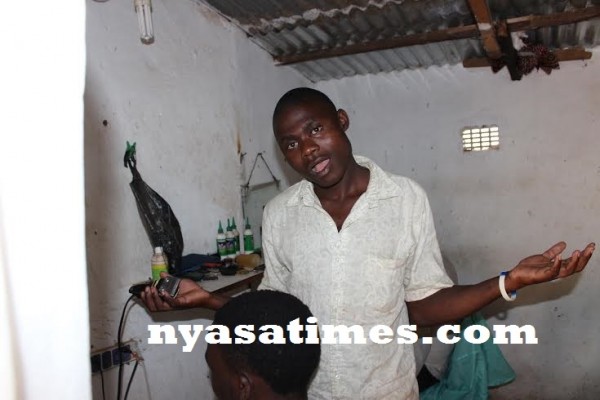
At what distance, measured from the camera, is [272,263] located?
1682 millimetres

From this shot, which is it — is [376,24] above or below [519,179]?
above

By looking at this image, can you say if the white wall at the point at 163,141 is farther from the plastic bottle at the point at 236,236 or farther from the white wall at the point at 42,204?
the white wall at the point at 42,204

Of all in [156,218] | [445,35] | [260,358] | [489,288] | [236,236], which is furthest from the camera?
[445,35]

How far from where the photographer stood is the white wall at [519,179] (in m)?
3.61

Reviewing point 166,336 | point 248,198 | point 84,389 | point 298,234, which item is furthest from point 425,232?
point 248,198

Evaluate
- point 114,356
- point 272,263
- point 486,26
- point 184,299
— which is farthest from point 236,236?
point 486,26

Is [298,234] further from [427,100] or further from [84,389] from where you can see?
[427,100]

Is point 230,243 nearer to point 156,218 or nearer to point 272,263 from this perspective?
point 156,218

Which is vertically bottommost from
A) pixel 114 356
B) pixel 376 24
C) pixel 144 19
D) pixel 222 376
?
pixel 114 356

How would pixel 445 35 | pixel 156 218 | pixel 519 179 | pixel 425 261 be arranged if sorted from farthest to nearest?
pixel 519 179 < pixel 445 35 < pixel 156 218 < pixel 425 261

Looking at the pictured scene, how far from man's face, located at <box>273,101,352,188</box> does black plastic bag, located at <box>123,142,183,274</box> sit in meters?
0.89

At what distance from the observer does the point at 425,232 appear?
1.54m

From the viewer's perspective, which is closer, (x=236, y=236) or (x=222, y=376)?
(x=222, y=376)

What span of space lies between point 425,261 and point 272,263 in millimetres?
504
